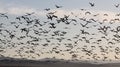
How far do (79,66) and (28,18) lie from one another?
115m

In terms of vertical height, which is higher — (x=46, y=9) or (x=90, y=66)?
(x=90, y=66)

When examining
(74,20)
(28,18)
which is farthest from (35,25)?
(74,20)

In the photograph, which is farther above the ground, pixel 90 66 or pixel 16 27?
pixel 90 66

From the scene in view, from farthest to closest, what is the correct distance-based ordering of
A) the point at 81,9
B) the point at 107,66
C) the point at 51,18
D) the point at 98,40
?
1. the point at 107,66
2. the point at 98,40
3. the point at 51,18
4. the point at 81,9

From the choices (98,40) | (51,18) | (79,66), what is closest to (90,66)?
(79,66)

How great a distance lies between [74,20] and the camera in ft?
171

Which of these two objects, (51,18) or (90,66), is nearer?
(51,18)

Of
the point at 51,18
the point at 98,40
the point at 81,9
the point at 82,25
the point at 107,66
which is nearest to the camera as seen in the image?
the point at 81,9

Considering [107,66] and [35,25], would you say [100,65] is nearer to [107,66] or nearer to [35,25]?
[107,66]

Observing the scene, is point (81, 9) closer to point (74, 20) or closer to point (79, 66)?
point (74, 20)

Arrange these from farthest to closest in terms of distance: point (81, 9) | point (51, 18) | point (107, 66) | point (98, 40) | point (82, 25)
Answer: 1. point (107, 66)
2. point (98, 40)
3. point (82, 25)
4. point (51, 18)
5. point (81, 9)

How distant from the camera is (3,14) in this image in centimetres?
5003

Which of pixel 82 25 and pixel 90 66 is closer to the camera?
pixel 82 25

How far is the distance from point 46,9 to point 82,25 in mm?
7199
